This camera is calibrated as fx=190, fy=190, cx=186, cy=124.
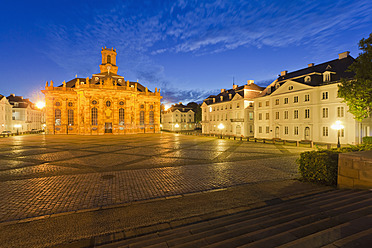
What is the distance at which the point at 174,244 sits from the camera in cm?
399

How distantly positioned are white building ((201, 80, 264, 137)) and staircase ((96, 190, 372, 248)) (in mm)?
35923

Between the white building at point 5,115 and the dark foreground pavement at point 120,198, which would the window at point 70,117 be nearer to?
the white building at point 5,115

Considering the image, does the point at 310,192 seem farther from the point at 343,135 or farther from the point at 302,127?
the point at 302,127

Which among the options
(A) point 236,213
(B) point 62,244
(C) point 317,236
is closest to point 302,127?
(A) point 236,213

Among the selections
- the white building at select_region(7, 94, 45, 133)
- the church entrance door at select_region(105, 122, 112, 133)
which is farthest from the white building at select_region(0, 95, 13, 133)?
the church entrance door at select_region(105, 122, 112, 133)

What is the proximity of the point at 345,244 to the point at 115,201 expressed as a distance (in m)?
7.11

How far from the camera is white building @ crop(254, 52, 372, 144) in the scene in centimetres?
2835

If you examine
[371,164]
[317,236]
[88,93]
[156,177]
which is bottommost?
[156,177]

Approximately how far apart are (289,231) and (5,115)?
8548 centimetres

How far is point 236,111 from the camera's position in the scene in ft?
165

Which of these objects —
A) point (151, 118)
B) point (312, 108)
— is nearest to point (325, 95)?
point (312, 108)

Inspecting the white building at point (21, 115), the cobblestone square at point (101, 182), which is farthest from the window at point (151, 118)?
the cobblestone square at point (101, 182)

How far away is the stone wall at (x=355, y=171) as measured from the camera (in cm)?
725

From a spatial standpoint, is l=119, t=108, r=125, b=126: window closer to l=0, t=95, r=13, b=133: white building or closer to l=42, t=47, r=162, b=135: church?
l=42, t=47, r=162, b=135: church
